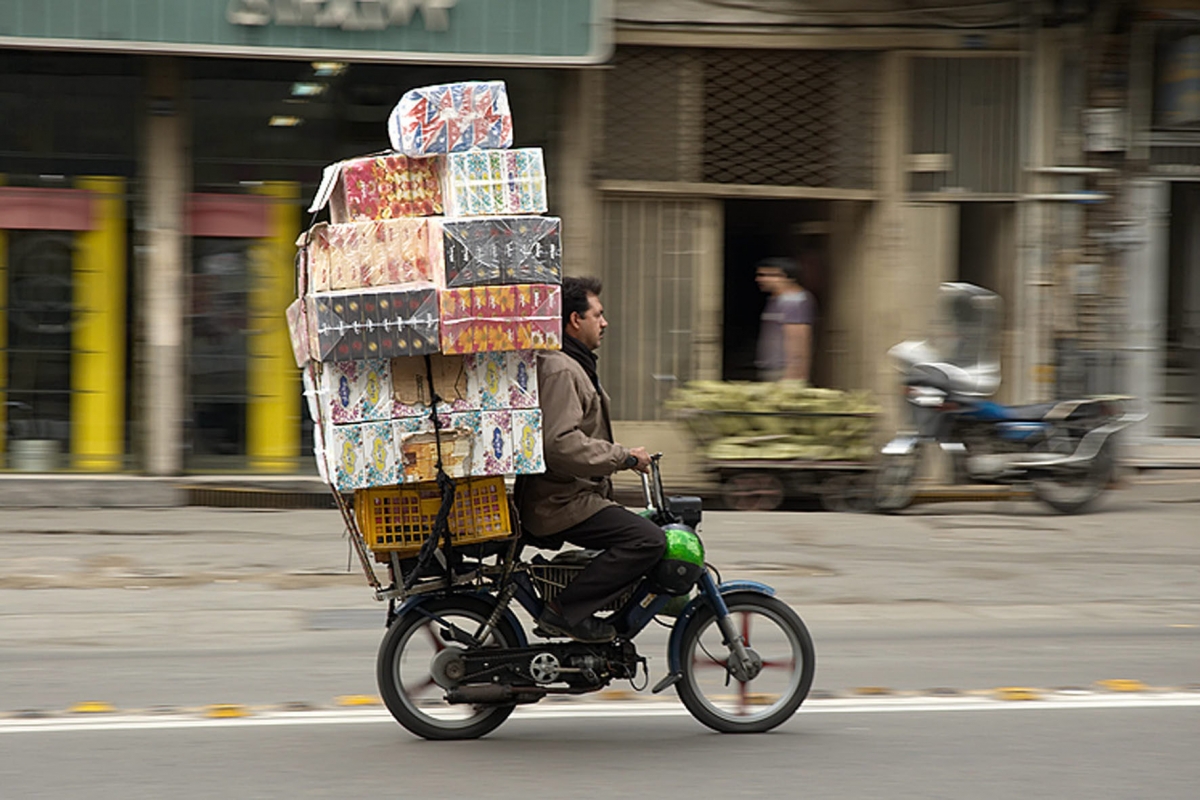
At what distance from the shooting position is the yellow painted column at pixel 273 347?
40.5 ft

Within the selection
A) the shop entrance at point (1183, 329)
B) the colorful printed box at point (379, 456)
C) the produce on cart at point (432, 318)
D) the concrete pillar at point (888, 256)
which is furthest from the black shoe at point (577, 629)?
the shop entrance at point (1183, 329)

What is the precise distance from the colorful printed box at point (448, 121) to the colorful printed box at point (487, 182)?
1.8 inches

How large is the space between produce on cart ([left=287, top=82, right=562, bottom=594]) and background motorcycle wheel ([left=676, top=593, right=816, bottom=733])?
0.86 meters

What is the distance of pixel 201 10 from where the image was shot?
11508mm

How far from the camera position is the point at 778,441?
12.2 meters

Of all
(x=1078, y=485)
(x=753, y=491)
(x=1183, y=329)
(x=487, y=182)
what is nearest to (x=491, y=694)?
(x=487, y=182)

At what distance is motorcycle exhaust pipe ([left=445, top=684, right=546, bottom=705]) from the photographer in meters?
5.79

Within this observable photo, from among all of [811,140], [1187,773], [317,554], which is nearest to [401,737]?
[1187,773]

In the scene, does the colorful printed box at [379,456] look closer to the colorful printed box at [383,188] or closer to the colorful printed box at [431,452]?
the colorful printed box at [431,452]

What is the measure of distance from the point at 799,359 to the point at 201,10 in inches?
200

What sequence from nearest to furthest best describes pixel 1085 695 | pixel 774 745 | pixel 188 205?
pixel 774 745 < pixel 1085 695 < pixel 188 205

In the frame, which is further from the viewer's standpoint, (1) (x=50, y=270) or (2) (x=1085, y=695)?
(1) (x=50, y=270)

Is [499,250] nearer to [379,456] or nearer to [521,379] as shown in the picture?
[521,379]

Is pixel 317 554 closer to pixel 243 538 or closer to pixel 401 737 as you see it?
pixel 243 538
